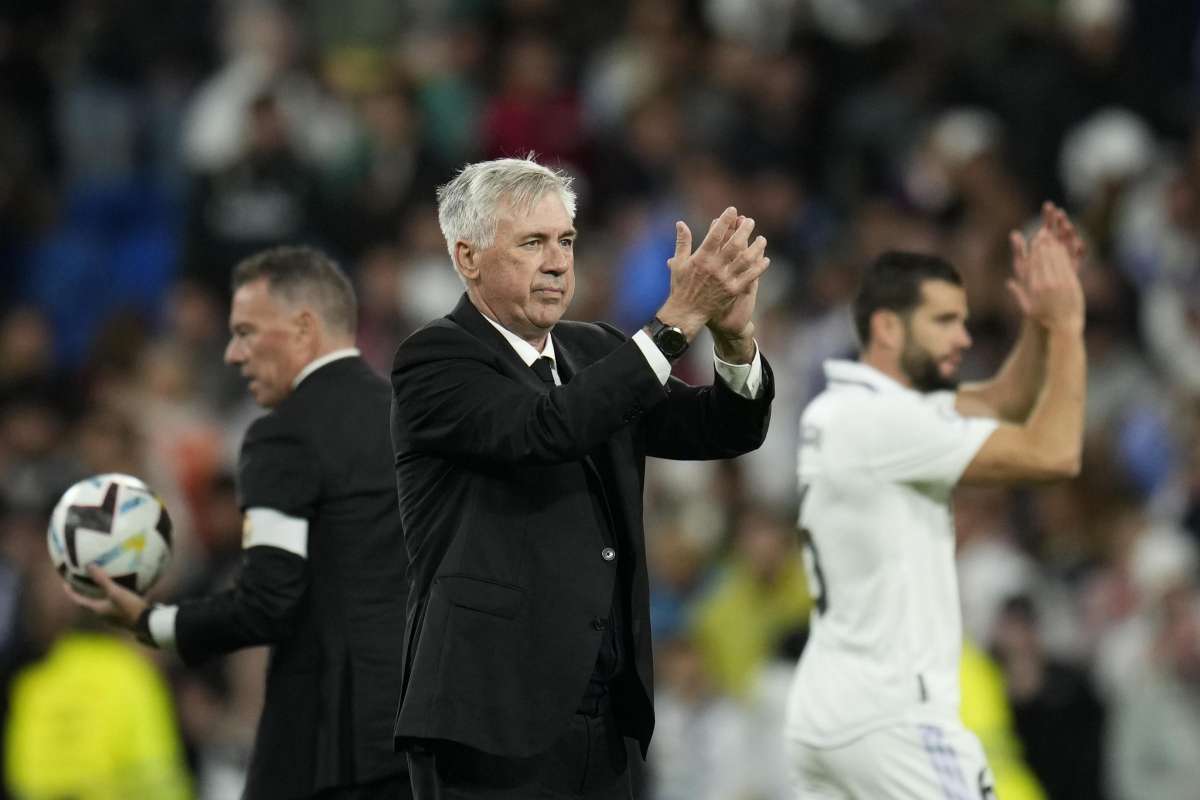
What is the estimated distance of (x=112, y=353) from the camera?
12.4m

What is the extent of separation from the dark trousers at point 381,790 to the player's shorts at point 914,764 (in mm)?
1221

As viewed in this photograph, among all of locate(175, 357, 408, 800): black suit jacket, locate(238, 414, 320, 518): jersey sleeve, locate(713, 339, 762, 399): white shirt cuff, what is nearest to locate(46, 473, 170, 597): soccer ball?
locate(175, 357, 408, 800): black suit jacket

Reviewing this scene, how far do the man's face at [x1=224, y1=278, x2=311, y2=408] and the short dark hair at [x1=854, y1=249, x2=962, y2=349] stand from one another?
1.67 m

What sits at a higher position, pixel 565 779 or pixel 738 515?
pixel 738 515

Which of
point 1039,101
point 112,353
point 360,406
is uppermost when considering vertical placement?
point 1039,101

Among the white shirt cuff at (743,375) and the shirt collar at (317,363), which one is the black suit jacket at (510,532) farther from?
the shirt collar at (317,363)

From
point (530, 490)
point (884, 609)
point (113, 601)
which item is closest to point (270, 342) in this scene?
point (113, 601)

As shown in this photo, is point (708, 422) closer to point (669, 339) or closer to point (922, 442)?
point (669, 339)

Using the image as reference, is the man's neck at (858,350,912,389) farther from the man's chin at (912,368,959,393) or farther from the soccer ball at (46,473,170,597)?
the soccer ball at (46,473,170,597)

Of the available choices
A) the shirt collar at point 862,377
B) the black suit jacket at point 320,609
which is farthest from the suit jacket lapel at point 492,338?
the shirt collar at point 862,377

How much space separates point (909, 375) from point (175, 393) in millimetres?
6410

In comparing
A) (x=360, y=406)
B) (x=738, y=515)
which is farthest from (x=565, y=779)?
(x=738, y=515)

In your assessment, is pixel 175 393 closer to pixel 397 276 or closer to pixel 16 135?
pixel 397 276

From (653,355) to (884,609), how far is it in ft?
5.97
